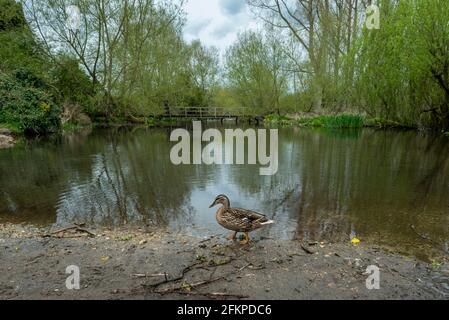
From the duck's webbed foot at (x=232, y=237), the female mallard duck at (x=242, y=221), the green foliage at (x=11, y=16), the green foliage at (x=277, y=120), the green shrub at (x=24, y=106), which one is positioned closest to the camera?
the female mallard duck at (x=242, y=221)

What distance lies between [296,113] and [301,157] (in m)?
26.2

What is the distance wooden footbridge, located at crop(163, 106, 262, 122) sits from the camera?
38.2m

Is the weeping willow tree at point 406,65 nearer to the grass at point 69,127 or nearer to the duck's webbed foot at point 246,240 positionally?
the duck's webbed foot at point 246,240

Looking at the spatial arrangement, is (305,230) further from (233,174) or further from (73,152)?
(73,152)

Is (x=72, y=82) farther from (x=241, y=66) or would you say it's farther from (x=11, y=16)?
(x=241, y=66)

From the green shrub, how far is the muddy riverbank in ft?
50.2

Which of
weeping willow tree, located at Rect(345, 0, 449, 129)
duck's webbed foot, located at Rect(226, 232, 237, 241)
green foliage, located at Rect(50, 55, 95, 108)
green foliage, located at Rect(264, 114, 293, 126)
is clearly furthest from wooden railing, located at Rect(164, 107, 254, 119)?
duck's webbed foot, located at Rect(226, 232, 237, 241)

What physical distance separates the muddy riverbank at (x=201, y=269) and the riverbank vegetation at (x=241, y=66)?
16.4 metres

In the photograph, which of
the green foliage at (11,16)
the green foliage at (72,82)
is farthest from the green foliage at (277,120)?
the green foliage at (11,16)

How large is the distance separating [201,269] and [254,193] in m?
3.85

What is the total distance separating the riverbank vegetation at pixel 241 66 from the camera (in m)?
18.4

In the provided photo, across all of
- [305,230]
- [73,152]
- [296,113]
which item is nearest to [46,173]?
[73,152]

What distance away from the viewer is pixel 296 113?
37.2m

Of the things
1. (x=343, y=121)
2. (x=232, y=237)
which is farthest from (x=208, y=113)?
(x=232, y=237)
